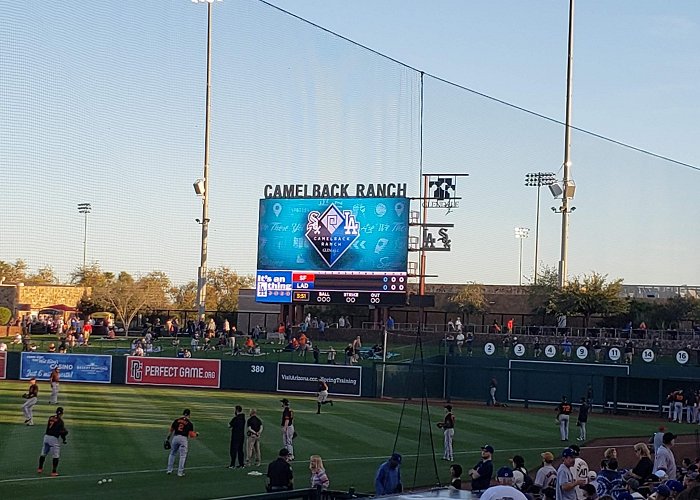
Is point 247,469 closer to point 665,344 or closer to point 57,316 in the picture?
point 665,344

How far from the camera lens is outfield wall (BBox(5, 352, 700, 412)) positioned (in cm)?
4169

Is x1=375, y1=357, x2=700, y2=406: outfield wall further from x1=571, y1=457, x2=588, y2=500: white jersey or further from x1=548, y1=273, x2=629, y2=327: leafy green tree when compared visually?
x1=571, y1=457, x2=588, y2=500: white jersey

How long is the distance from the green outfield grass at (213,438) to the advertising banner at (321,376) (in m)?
1.16

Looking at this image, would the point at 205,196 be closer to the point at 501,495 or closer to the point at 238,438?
the point at 238,438

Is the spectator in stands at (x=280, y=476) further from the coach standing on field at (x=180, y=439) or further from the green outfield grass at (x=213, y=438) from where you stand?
the coach standing on field at (x=180, y=439)

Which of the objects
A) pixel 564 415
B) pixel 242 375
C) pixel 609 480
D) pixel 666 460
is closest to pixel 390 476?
pixel 609 480

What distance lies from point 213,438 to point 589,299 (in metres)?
32.3

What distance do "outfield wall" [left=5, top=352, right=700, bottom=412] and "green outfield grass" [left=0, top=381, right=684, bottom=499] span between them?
58.4 inches

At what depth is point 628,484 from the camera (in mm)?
14188

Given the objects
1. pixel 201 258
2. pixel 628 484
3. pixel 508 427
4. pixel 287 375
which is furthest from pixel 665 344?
pixel 628 484

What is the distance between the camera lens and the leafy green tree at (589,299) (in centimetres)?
5481

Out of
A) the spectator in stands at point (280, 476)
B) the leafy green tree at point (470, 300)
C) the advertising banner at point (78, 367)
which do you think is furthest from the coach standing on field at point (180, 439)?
the leafy green tree at point (470, 300)

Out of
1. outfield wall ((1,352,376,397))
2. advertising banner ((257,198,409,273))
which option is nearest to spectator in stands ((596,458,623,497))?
outfield wall ((1,352,376,397))

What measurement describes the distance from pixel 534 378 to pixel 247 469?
897 inches
